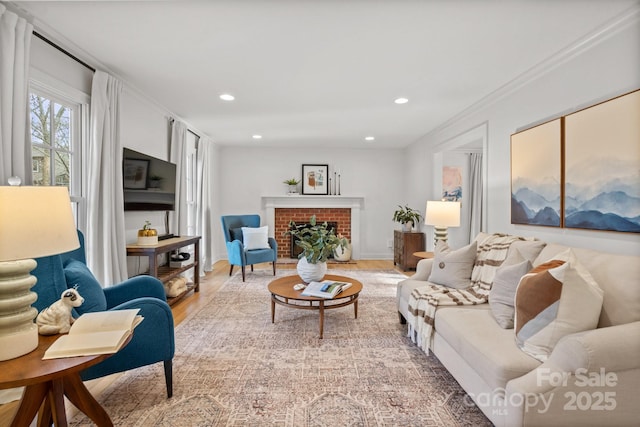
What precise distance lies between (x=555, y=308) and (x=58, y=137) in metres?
3.54

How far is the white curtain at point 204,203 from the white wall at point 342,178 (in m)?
0.83

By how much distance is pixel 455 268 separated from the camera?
Answer: 8.96 feet

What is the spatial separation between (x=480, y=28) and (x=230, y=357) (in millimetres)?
2948

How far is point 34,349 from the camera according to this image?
1288mm

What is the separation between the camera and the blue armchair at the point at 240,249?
489 cm

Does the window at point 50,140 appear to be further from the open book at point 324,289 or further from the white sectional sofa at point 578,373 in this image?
the white sectional sofa at point 578,373

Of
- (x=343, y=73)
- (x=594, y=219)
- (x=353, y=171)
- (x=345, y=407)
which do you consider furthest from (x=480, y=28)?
(x=353, y=171)

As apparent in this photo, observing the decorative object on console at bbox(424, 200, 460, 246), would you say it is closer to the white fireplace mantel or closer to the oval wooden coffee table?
the oval wooden coffee table

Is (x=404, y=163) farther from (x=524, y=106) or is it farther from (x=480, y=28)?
(x=480, y=28)

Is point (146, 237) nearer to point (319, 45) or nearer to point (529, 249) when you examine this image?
point (319, 45)

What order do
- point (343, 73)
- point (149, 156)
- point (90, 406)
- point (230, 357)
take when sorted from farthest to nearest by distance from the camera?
point (149, 156), point (343, 73), point (230, 357), point (90, 406)

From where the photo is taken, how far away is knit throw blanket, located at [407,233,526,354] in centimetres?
234

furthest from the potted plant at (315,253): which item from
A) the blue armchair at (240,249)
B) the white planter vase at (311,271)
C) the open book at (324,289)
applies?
the blue armchair at (240,249)

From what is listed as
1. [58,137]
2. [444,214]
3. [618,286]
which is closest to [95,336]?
[58,137]
